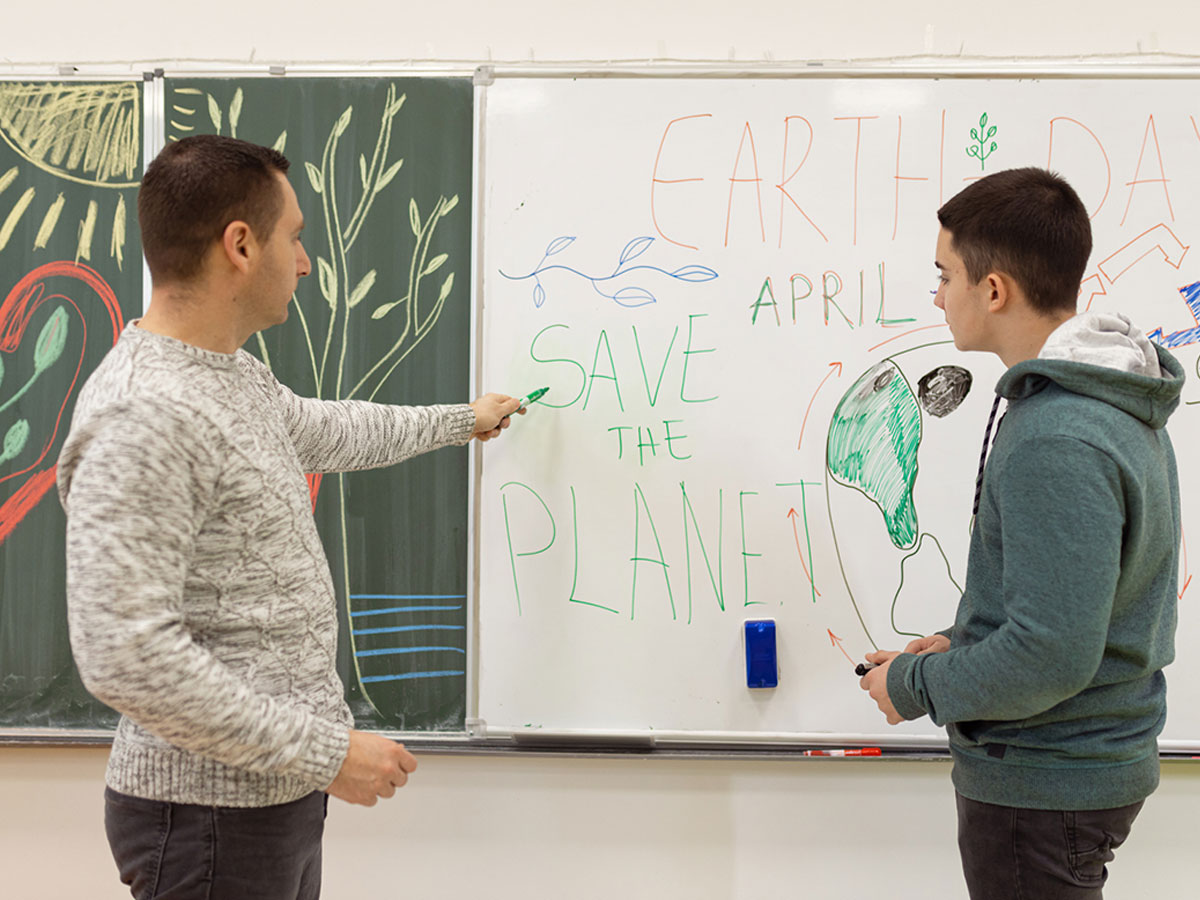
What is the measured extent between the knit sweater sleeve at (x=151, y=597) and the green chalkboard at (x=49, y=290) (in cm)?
98

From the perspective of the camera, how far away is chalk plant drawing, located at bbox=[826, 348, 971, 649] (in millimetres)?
1740

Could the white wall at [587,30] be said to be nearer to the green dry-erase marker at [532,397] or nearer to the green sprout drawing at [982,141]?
A: the green sprout drawing at [982,141]

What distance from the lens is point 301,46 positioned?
186 centimetres

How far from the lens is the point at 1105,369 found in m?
1.06

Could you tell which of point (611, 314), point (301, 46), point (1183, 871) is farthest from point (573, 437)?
point (1183, 871)

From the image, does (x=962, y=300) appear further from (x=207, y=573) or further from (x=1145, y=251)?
(x=207, y=573)

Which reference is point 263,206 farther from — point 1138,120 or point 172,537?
point 1138,120

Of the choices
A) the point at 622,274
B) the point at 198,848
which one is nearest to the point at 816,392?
the point at 622,274

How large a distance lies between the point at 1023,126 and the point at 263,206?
1443mm

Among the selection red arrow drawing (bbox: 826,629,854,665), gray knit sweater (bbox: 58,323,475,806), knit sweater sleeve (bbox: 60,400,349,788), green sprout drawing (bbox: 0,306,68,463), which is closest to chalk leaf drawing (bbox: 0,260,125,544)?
green sprout drawing (bbox: 0,306,68,463)

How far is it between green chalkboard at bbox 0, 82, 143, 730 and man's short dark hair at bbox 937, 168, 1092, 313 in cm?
162

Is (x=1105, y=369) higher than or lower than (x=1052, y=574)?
higher

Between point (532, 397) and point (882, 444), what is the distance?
71 centimetres

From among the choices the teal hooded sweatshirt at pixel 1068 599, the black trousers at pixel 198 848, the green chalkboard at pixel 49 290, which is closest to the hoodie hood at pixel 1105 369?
the teal hooded sweatshirt at pixel 1068 599
